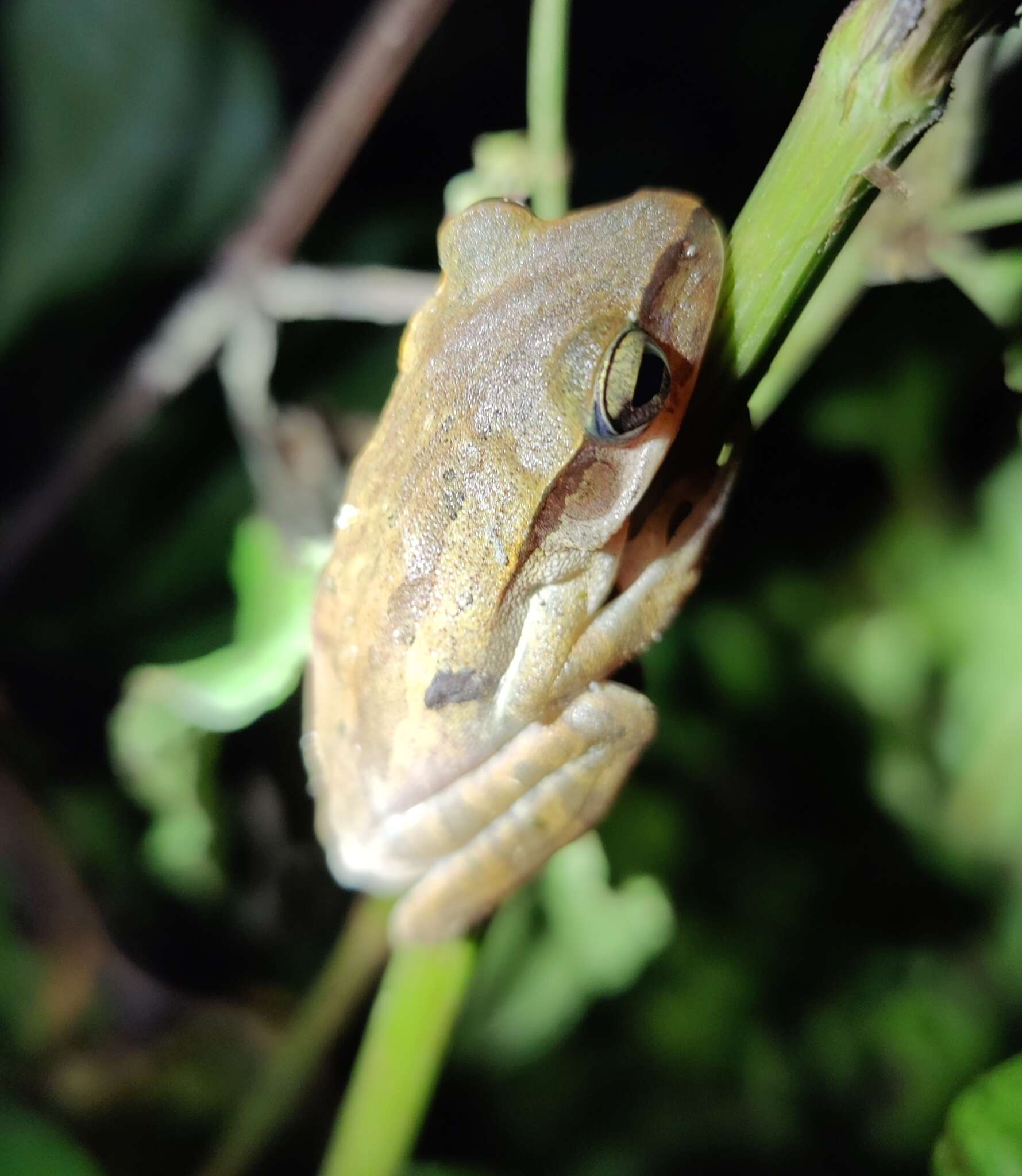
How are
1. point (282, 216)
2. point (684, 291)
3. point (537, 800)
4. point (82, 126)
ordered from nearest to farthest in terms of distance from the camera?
point (684, 291), point (537, 800), point (282, 216), point (82, 126)

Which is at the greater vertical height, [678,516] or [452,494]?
[452,494]

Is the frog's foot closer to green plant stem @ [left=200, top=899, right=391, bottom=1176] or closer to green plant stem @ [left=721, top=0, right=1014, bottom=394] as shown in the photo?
green plant stem @ [left=200, top=899, right=391, bottom=1176]

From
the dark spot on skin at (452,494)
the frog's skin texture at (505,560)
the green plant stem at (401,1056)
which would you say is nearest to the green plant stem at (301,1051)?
the frog's skin texture at (505,560)

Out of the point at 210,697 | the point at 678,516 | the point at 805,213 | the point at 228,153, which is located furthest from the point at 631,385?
the point at 228,153

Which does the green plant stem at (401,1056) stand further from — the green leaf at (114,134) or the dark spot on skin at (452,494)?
the green leaf at (114,134)

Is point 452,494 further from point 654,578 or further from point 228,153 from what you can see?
point 228,153

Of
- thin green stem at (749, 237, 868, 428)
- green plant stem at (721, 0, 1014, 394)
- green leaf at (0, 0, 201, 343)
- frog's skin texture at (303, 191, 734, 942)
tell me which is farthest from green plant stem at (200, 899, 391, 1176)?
green leaf at (0, 0, 201, 343)

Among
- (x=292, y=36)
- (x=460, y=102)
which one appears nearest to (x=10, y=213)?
(x=292, y=36)
